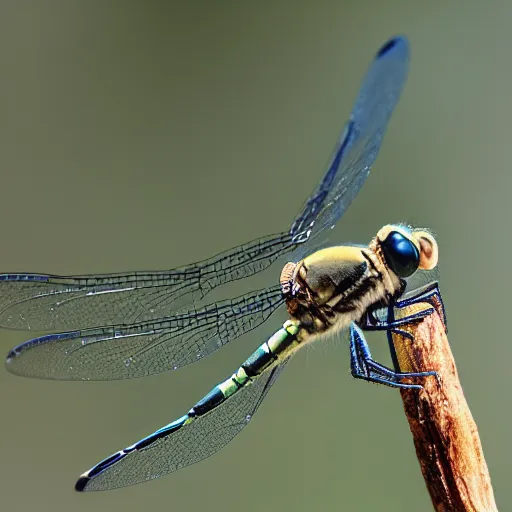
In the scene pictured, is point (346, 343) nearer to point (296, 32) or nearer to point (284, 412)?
point (284, 412)

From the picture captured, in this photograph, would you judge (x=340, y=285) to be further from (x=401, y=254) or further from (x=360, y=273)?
(x=401, y=254)

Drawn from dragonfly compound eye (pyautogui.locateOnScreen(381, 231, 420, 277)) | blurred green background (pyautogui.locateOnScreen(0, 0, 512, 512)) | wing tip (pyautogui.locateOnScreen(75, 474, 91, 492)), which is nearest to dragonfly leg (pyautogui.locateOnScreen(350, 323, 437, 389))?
dragonfly compound eye (pyautogui.locateOnScreen(381, 231, 420, 277))

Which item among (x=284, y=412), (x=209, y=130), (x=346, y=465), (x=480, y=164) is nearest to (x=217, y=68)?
(x=209, y=130)

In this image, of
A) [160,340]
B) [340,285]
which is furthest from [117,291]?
[340,285]

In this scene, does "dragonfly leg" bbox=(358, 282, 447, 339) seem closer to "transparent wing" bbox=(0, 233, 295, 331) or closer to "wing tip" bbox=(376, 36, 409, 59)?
"transparent wing" bbox=(0, 233, 295, 331)

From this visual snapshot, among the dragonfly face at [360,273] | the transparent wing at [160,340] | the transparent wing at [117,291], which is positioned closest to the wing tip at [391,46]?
the dragonfly face at [360,273]
